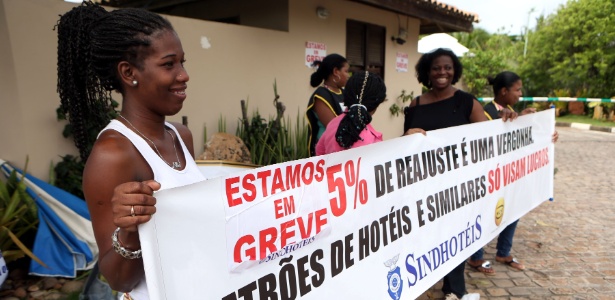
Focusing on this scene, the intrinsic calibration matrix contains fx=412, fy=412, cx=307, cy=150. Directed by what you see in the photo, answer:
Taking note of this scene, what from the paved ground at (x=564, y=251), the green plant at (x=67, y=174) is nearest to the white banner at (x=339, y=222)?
the paved ground at (x=564, y=251)

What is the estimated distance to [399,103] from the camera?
937 centimetres

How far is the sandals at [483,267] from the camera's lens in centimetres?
377

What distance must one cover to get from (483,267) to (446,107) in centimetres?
169

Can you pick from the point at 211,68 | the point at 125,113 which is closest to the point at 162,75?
the point at 125,113

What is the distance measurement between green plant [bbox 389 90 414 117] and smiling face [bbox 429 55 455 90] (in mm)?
5933

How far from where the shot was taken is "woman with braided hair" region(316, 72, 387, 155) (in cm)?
226

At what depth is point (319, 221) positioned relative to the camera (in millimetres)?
1840

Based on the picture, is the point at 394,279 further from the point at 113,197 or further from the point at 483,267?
A: the point at 483,267

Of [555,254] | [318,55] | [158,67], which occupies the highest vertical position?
[318,55]

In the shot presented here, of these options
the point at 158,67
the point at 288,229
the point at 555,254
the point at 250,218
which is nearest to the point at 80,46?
the point at 158,67

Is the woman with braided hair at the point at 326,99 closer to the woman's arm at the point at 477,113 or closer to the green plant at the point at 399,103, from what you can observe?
the woman's arm at the point at 477,113

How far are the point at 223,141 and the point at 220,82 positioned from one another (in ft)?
3.06

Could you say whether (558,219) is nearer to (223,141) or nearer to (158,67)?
(223,141)

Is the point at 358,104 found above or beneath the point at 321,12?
beneath
